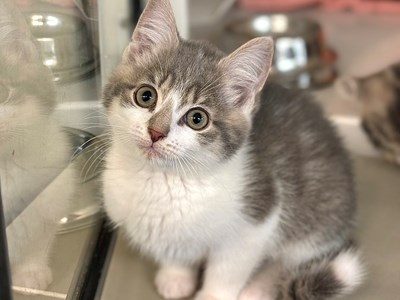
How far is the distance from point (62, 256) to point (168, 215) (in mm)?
212

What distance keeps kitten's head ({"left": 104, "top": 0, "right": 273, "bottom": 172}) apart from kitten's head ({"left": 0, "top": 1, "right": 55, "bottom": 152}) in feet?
0.47

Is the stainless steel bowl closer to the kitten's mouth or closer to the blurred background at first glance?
the blurred background

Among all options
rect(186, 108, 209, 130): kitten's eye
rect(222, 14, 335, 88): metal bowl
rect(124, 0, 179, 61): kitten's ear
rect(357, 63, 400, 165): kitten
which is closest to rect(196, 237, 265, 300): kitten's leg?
rect(186, 108, 209, 130): kitten's eye

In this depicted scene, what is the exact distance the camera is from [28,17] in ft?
3.29

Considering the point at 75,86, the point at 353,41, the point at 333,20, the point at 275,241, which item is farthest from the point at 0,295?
the point at 333,20

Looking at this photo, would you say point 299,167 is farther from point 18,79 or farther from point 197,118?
point 18,79

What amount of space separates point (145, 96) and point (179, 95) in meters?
0.06

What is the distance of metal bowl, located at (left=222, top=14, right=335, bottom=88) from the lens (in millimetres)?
2172

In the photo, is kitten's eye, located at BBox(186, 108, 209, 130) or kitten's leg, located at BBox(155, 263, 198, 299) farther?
kitten's leg, located at BBox(155, 263, 198, 299)

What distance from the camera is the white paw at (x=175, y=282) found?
126 cm

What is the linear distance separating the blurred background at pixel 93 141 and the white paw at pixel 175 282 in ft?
0.09

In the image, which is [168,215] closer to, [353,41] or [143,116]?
[143,116]

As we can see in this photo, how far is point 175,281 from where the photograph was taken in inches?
50.1

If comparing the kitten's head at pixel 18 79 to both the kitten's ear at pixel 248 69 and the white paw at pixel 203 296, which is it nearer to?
the kitten's ear at pixel 248 69
